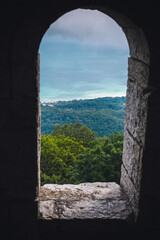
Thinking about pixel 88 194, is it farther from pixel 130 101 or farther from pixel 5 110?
pixel 5 110

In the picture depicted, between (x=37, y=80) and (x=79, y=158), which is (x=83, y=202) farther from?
(x=79, y=158)

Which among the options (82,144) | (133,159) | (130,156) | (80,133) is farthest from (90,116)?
(133,159)

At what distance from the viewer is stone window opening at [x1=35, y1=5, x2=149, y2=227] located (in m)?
2.72

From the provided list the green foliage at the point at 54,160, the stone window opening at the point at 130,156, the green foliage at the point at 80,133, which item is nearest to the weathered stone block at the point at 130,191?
the stone window opening at the point at 130,156

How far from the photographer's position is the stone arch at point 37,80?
243 cm

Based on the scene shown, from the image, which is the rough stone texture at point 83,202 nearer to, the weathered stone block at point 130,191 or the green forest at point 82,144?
the weathered stone block at point 130,191

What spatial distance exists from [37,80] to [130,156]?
1.43 metres

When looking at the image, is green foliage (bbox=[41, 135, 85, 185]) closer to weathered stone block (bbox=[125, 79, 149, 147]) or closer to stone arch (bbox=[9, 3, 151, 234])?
weathered stone block (bbox=[125, 79, 149, 147])

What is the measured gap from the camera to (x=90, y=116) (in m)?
41.5

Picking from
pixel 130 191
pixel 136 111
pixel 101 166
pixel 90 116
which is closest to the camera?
pixel 136 111

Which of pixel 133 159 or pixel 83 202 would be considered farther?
pixel 83 202

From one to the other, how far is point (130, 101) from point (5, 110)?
1.47 m

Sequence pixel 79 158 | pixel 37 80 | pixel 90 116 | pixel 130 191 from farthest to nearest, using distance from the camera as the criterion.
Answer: pixel 90 116 < pixel 79 158 < pixel 130 191 < pixel 37 80

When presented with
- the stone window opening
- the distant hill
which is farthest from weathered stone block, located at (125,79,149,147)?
the distant hill
